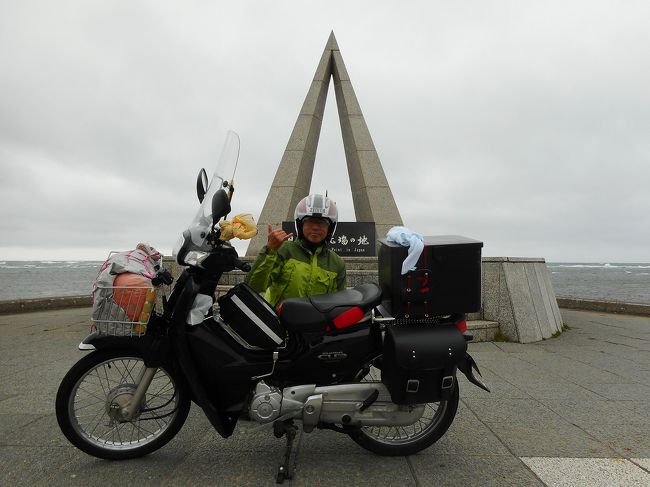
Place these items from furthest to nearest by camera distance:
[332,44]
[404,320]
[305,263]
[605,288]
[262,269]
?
[605,288] → [332,44] → [305,263] → [262,269] → [404,320]

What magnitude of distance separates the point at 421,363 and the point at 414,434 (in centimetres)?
63

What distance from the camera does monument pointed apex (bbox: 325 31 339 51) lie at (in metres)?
12.8

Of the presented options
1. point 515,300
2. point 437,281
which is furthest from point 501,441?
point 515,300

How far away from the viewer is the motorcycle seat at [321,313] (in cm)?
235

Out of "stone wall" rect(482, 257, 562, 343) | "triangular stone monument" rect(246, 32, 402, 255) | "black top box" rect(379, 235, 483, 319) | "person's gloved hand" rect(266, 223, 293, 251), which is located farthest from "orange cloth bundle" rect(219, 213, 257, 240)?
"triangular stone monument" rect(246, 32, 402, 255)

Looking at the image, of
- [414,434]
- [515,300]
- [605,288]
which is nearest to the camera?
[414,434]

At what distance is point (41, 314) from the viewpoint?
953 centimetres

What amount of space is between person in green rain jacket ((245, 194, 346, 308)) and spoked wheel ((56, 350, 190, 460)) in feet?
2.71

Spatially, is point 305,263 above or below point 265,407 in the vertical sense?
above

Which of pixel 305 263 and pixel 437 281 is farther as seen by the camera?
pixel 305 263

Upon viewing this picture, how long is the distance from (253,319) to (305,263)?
2.04ft

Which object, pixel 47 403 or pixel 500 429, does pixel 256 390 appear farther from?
pixel 47 403

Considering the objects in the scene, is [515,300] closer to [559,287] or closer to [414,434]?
[414,434]

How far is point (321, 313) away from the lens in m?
2.35
